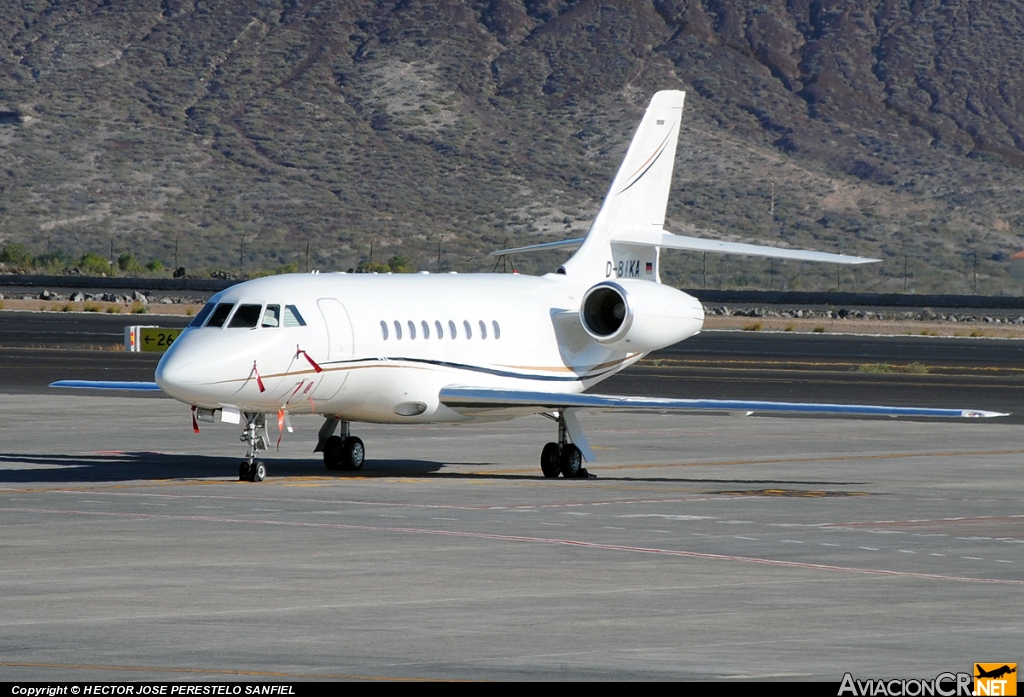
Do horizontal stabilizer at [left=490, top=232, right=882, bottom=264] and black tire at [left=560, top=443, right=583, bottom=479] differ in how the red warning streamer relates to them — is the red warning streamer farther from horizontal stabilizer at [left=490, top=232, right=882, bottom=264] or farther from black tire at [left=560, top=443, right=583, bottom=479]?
horizontal stabilizer at [left=490, top=232, right=882, bottom=264]

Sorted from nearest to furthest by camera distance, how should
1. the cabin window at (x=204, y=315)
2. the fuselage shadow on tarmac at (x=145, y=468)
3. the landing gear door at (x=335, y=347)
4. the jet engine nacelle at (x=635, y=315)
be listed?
1. the cabin window at (x=204, y=315)
2. the landing gear door at (x=335, y=347)
3. the fuselage shadow on tarmac at (x=145, y=468)
4. the jet engine nacelle at (x=635, y=315)

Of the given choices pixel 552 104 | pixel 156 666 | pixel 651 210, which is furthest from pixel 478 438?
pixel 552 104

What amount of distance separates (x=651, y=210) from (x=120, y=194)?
99.5m

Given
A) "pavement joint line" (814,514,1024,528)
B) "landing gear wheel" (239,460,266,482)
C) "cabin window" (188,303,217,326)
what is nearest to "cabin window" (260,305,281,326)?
"cabin window" (188,303,217,326)

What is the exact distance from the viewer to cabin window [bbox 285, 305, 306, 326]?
82.1ft

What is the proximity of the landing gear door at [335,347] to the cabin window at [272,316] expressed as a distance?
711 mm

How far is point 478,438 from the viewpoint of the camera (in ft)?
111

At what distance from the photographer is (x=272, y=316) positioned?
81.8 feet

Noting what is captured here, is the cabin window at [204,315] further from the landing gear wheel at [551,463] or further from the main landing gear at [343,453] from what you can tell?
the landing gear wheel at [551,463]

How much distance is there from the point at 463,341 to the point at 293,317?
3.23m

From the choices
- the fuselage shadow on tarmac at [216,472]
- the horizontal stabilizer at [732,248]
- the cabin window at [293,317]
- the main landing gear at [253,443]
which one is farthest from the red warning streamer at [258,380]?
the horizontal stabilizer at [732,248]

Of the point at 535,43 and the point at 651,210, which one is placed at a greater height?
the point at 535,43

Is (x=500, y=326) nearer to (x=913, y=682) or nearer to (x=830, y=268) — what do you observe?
(x=913, y=682)

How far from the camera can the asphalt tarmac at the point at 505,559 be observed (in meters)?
12.7
